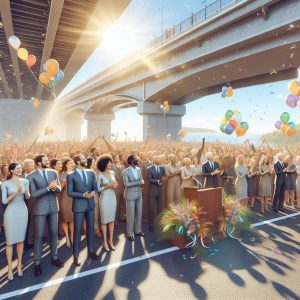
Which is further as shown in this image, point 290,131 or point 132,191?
point 290,131

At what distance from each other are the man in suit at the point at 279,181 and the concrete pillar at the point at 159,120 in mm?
17582

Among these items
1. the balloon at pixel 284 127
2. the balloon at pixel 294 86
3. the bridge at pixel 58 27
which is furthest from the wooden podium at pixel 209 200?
the balloon at pixel 284 127

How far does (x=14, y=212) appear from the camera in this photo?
4320 mm

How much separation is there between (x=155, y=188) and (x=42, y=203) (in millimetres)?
2898

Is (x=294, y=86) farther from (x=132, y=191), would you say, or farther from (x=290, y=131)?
(x=132, y=191)

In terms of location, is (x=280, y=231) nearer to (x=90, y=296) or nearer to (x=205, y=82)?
(x=90, y=296)

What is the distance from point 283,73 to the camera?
56.4ft

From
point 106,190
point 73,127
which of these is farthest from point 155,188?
point 73,127

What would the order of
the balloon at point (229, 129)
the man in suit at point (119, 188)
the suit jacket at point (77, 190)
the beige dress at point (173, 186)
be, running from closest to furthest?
1. the suit jacket at point (77, 190)
2. the beige dress at point (173, 186)
3. the man in suit at point (119, 188)
4. the balloon at point (229, 129)

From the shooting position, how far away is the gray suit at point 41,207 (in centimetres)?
454

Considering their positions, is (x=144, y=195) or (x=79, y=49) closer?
(x=144, y=195)

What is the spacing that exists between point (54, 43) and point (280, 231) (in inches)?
500

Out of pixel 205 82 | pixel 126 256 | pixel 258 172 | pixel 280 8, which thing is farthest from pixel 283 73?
pixel 126 256

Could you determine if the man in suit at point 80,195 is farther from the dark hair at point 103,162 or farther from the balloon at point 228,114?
the balloon at point 228,114
